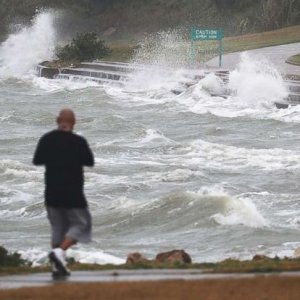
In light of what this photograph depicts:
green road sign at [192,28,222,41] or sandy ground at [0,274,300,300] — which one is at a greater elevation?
green road sign at [192,28,222,41]

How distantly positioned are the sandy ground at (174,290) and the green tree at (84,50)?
45.7m

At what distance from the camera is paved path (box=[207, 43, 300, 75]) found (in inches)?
1641

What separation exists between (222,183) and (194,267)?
1066cm

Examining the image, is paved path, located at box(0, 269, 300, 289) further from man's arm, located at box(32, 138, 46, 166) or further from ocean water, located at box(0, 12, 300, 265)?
ocean water, located at box(0, 12, 300, 265)

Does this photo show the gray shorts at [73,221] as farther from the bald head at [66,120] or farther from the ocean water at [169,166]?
the ocean water at [169,166]

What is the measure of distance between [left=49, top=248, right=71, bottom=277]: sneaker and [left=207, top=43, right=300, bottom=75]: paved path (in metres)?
30.9

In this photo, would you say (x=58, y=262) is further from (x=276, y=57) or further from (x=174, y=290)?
(x=276, y=57)

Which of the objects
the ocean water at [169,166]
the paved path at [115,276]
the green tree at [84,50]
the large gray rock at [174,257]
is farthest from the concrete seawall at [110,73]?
the paved path at [115,276]

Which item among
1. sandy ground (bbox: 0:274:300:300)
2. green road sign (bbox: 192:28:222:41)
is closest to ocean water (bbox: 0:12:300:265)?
green road sign (bbox: 192:28:222:41)

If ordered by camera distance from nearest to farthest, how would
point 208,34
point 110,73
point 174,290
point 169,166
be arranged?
point 174,290 → point 169,166 → point 208,34 → point 110,73

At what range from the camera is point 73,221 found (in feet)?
30.6

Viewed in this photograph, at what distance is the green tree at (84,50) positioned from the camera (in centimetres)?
5462

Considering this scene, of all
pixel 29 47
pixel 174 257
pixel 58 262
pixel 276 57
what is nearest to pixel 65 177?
pixel 58 262

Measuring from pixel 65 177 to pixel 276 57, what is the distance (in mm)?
37486
